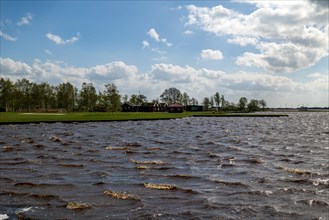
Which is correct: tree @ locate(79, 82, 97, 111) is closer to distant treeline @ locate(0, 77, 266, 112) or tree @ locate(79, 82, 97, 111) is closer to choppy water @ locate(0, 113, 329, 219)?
distant treeline @ locate(0, 77, 266, 112)

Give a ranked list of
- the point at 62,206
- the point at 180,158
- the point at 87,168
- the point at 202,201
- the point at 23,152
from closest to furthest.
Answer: the point at 62,206, the point at 202,201, the point at 87,168, the point at 180,158, the point at 23,152

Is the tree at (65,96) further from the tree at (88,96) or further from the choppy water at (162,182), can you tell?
the choppy water at (162,182)

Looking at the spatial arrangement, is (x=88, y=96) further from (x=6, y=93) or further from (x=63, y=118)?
(x=63, y=118)

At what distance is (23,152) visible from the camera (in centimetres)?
2698

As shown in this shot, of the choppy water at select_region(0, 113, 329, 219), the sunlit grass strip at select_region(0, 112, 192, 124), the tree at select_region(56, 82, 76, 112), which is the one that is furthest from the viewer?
the tree at select_region(56, 82, 76, 112)

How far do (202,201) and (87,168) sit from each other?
9068 millimetres

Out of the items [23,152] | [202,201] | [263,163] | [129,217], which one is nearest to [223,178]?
[202,201]

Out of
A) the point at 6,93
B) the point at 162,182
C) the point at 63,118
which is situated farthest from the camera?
the point at 6,93

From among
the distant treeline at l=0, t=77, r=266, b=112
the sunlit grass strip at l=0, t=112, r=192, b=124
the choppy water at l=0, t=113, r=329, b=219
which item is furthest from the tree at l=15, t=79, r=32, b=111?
the choppy water at l=0, t=113, r=329, b=219

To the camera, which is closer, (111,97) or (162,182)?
(162,182)

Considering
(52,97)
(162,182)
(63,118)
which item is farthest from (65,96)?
(162,182)

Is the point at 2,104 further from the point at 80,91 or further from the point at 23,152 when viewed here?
the point at 23,152

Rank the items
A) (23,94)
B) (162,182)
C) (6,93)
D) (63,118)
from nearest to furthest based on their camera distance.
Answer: (162,182), (63,118), (6,93), (23,94)

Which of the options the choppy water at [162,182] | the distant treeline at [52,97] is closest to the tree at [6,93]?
the distant treeline at [52,97]
